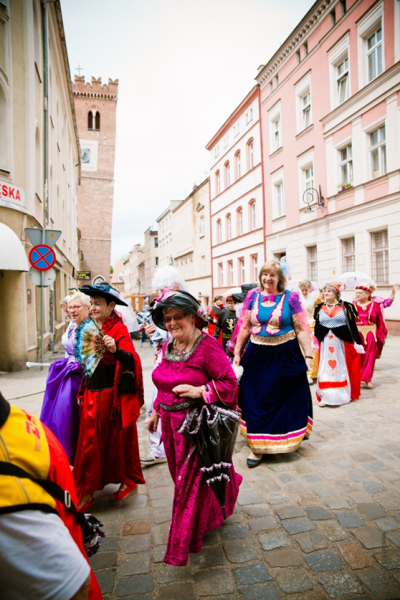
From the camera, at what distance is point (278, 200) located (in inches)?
877

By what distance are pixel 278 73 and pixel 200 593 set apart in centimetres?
2435

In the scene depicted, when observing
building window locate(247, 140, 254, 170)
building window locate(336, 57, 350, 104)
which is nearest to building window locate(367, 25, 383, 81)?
building window locate(336, 57, 350, 104)

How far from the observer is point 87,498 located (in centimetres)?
318

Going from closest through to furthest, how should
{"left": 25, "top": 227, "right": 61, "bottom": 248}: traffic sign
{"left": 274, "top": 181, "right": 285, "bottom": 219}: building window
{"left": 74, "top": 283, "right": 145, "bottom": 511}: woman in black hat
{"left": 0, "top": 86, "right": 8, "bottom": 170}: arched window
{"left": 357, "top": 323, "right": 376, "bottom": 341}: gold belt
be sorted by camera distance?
1. {"left": 74, "top": 283, "right": 145, "bottom": 511}: woman in black hat
2. {"left": 357, "top": 323, "right": 376, "bottom": 341}: gold belt
3. {"left": 25, "top": 227, "right": 61, "bottom": 248}: traffic sign
4. {"left": 0, "top": 86, "right": 8, "bottom": 170}: arched window
5. {"left": 274, "top": 181, "right": 285, "bottom": 219}: building window

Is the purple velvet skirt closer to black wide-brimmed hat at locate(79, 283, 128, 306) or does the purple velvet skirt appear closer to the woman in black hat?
the woman in black hat

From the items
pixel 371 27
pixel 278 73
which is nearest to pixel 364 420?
pixel 371 27

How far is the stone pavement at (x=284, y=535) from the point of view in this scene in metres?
2.24

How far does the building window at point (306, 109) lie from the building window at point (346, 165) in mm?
3521

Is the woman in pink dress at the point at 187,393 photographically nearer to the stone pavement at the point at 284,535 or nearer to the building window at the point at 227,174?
the stone pavement at the point at 284,535

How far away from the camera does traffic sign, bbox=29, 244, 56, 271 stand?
8.19 meters

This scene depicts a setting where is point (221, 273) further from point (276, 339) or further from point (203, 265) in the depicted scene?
point (276, 339)

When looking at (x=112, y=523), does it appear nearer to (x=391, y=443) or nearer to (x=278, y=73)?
(x=391, y=443)

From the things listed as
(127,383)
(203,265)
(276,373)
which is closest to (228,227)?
(203,265)

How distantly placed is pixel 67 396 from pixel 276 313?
219 cm
